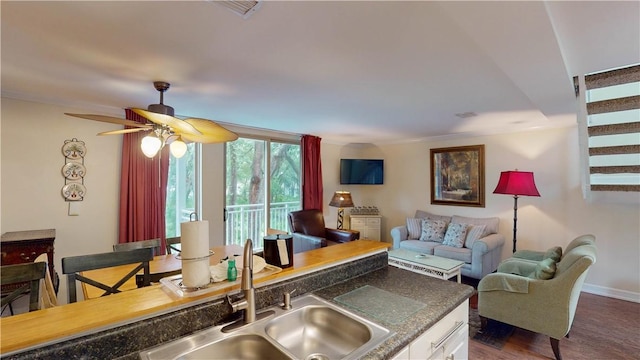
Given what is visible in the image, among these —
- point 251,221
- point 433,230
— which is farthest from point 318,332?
point 433,230

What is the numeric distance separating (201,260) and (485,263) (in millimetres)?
3836

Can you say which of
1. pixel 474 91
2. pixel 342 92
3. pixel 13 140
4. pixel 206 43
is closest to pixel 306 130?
pixel 342 92

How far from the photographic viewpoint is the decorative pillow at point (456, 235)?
4.16 meters

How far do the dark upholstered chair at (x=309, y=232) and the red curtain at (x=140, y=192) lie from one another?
6.16 feet

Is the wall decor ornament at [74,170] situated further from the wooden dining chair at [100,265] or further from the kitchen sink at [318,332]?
the kitchen sink at [318,332]

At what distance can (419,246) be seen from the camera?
14.1 ft

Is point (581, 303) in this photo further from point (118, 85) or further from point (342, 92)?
point (118, 85)

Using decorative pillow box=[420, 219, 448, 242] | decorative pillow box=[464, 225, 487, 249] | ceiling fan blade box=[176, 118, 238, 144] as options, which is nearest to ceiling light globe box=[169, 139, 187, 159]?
ceiling fan blade box=[176, 118, 238, 144]

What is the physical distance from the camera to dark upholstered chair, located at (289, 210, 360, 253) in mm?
4477

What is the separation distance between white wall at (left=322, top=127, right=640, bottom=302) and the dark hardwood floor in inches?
23.0

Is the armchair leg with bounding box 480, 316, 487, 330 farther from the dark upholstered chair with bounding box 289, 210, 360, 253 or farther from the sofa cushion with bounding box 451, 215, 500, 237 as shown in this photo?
the dark upholstered chair with bounding box 289, 210, 360, 253

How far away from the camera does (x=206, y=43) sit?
1.72 m

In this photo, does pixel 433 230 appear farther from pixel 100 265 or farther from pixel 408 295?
pixel 100 265

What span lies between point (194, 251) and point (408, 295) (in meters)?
1.05
